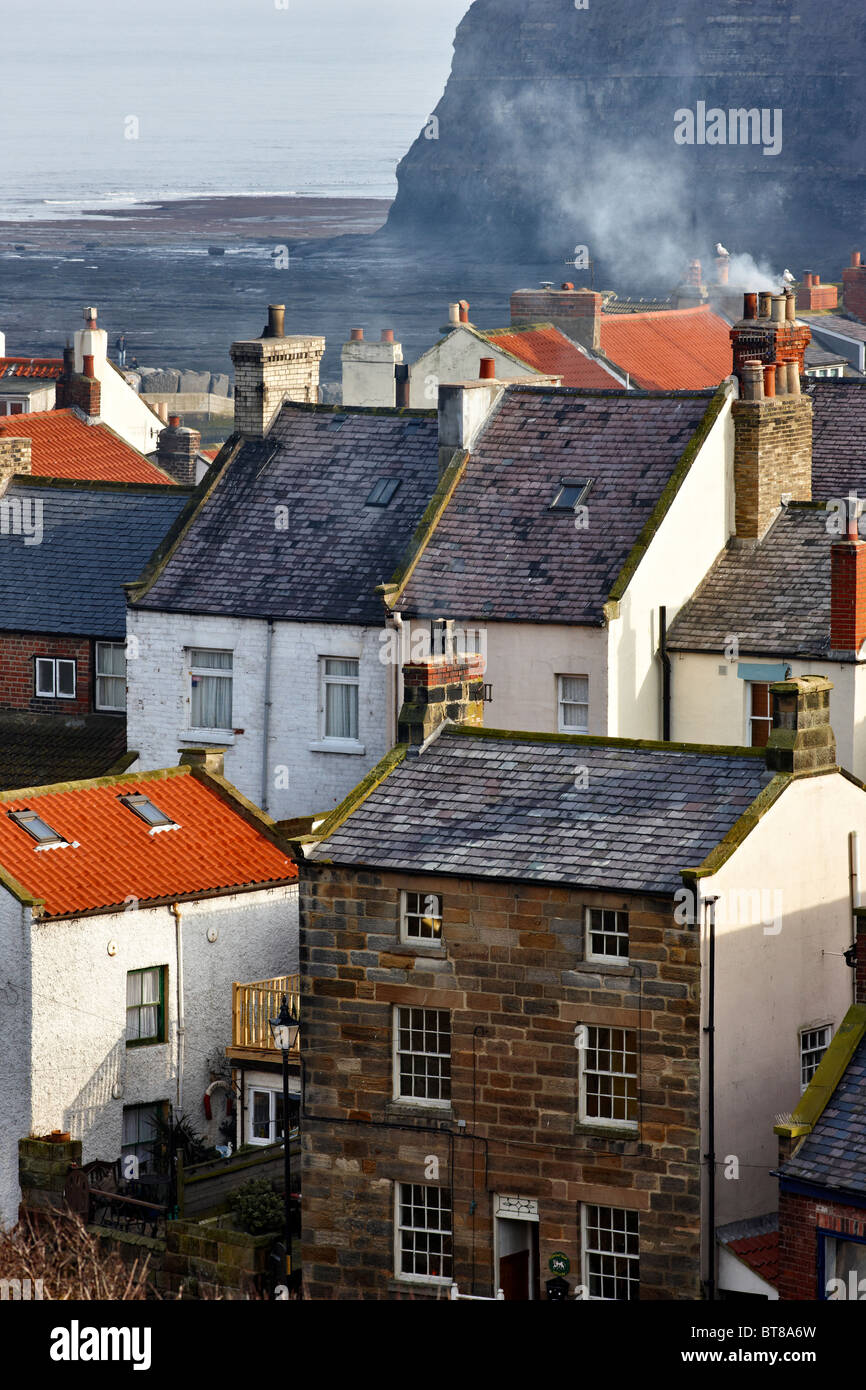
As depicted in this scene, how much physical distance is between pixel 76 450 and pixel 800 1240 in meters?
46.1

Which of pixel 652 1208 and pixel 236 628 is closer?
pixel 652 1208

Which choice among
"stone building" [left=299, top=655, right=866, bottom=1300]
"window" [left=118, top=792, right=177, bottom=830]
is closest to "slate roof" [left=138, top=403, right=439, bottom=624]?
"window" [left=118, top=792, right=177, bottom=830]

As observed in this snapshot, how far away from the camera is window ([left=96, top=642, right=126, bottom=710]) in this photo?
2169 inches

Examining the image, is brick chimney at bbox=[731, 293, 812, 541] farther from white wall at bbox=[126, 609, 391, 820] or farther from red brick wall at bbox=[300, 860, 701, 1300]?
red brick wall at bbox=[300, 860, 701, 1300]

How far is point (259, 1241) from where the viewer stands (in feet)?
126

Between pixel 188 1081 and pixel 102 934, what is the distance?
3.11 m

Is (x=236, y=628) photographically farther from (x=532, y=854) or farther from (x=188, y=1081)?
(x=532, y=854)

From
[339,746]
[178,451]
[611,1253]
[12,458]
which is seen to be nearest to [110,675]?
[339,746]

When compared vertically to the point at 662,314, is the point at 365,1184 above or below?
below

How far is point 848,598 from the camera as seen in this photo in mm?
47438

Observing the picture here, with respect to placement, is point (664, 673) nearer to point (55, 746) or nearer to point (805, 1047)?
point (55, 746)

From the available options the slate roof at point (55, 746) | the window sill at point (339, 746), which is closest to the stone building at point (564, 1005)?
the window sill at point (339, 746)
